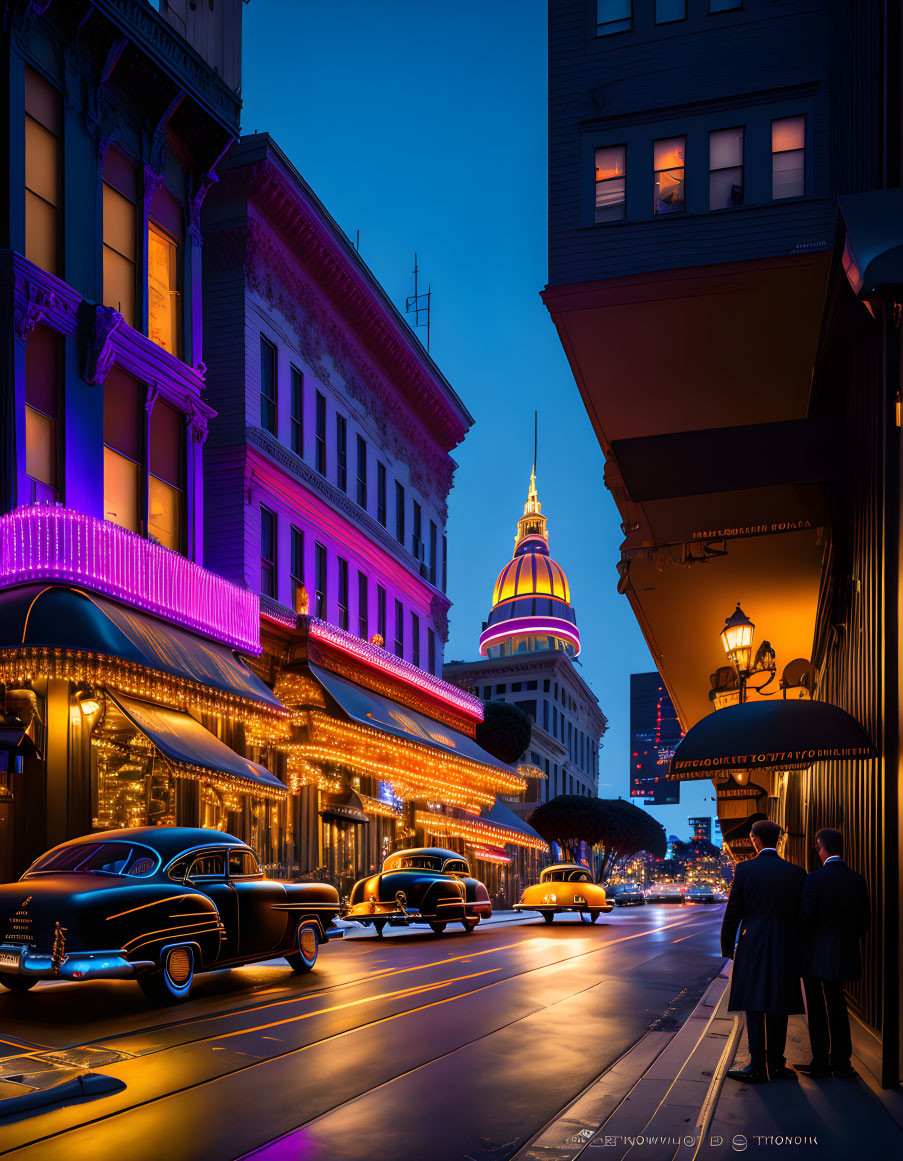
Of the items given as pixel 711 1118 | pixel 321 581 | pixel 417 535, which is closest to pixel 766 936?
pixel 711 1118

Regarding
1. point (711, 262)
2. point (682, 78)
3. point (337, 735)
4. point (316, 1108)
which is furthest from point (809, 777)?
point (337, 735)

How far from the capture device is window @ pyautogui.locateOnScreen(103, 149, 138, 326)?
2430 cm

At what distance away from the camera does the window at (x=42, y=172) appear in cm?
2195

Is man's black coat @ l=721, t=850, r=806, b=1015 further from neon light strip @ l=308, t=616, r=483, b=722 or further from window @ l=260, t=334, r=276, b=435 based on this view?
window @ l=260, t=334, r=276, b=435

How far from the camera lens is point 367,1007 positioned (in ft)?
42.5

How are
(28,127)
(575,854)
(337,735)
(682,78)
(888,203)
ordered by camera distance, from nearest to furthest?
1. (888,203)
2. (682,78)
3. (28,127)
4. (337,735)
5. (575,854)

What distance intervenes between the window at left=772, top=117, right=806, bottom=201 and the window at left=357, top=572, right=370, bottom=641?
25.7 metres

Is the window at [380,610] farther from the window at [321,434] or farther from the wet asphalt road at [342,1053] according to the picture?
the wet asphalt road at [342,1053]

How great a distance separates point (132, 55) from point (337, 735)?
17.3 m

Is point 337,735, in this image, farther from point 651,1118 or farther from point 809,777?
point 651,1118

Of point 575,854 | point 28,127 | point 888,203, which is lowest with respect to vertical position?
point 575,854

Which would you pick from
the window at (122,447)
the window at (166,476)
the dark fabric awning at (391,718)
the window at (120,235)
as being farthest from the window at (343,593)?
the window at (120,235)

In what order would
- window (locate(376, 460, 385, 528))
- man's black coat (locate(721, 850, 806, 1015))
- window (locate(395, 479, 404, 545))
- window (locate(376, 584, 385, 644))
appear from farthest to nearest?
window (locate(395, 479, 404, 545)), window (locate(376, 460, 385, 528)), window (locate(376, 584, 385, 644)), man's black coat (locate(721, 850, 806, 1015))

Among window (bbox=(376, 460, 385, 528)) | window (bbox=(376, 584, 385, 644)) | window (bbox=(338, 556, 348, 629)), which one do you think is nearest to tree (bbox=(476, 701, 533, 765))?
window (bbox=(376, 584, 385, 644))
